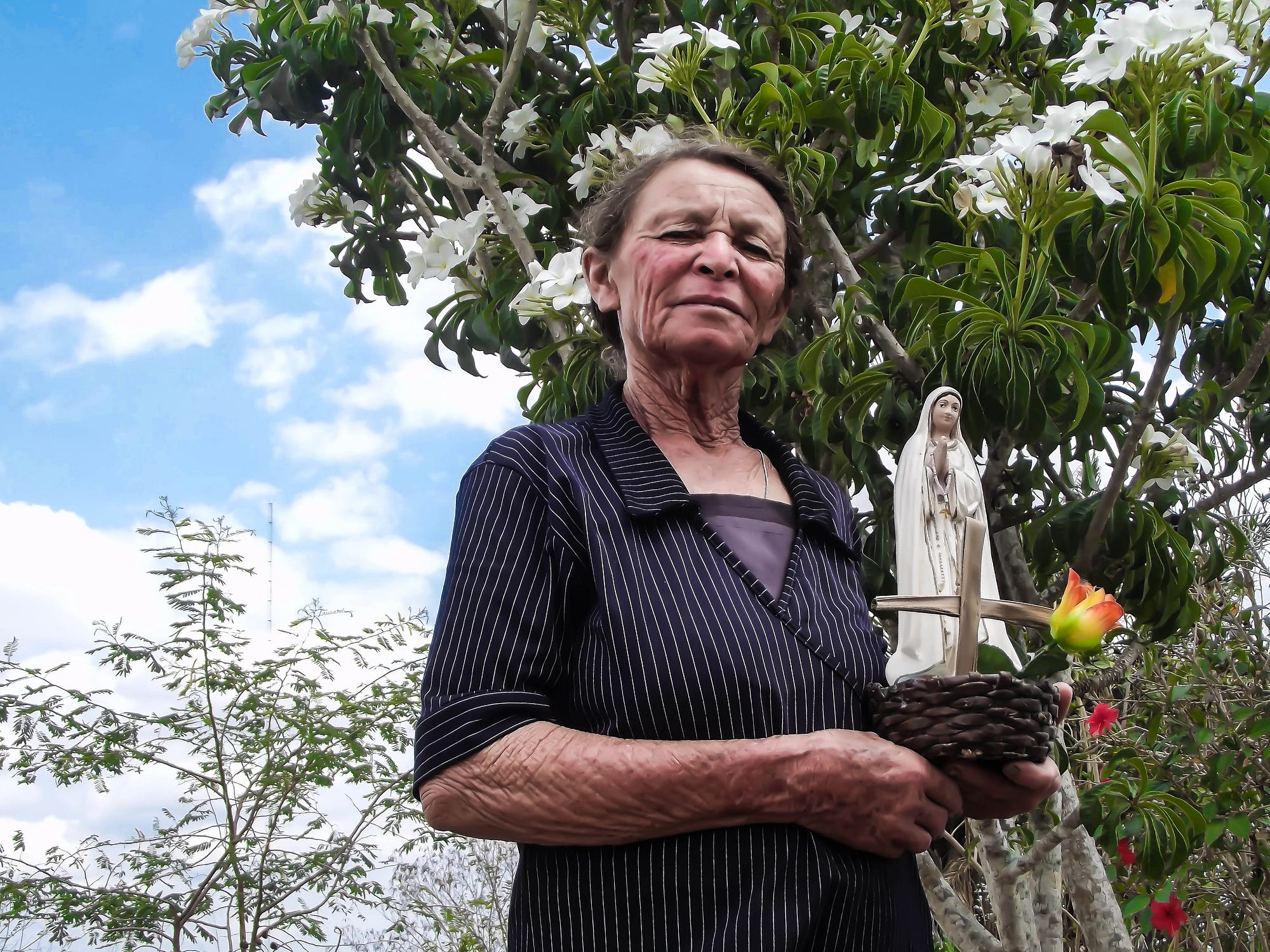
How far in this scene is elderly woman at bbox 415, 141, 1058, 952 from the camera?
45.4 inches

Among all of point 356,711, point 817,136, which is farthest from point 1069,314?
point 356,711

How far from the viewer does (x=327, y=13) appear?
3.50 metres

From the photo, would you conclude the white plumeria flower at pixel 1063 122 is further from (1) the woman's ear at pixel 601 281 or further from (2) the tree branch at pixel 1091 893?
(2) the tree branch at pixel 1091 893

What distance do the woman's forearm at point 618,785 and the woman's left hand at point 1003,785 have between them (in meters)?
0.18

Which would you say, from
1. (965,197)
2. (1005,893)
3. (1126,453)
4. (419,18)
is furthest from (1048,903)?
(419,18)

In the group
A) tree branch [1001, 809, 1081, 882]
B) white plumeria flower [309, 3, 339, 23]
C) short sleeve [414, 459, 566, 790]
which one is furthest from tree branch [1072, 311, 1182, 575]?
white plumeria flower [309, 3, 339, 23]

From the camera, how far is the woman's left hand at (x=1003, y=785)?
121 centimetres

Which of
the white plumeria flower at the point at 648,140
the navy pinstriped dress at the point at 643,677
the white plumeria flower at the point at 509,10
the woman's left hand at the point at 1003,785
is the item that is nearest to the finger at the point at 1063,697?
the woman's left hand at the point at 1003,785

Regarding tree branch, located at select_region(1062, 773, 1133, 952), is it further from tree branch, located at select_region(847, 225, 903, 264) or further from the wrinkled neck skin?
the wrinkled neck skin

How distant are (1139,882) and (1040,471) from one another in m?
1.88

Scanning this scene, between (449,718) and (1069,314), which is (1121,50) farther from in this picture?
(449,718)

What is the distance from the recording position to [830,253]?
3.21 m

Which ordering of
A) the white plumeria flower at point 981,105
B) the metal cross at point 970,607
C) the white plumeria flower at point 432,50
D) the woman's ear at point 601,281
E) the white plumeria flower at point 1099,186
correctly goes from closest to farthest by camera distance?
the metal cross at point 970,607 < the woman's ear at point 601,281 < the white plumeria flower at point 1099,186 < the white plumeria flower at point 981,105 < the white plumeria flower at point 432,50

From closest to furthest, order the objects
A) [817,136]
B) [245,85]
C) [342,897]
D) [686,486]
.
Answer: [686,486] < [817,136] < [245,85] < [342,897]
